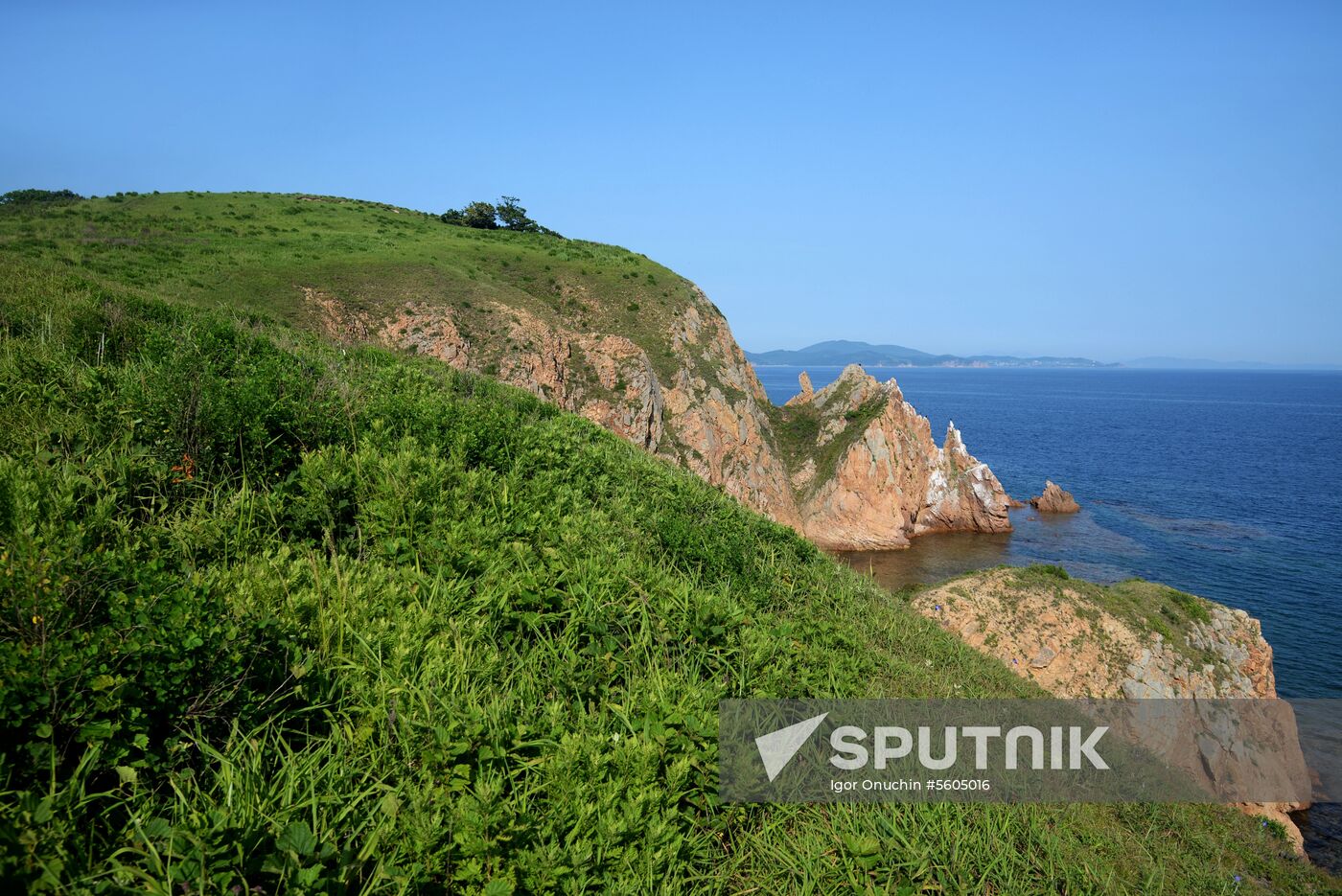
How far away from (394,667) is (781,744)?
8.58 ft

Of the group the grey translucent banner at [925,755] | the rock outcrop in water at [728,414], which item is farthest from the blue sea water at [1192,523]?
the grey translucent banner at [925,755]

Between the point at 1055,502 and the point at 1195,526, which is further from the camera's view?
the point at 1055,502

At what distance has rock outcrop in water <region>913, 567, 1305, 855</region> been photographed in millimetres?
21016

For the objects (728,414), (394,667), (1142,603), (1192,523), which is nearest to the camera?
(394,667)

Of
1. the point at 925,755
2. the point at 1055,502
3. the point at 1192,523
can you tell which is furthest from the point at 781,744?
the point at 1192,523

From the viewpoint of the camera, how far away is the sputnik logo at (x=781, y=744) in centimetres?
441

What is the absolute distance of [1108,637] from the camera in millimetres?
21969

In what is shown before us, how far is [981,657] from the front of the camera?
363 inches

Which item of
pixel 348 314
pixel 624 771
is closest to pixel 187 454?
pixel 624 771

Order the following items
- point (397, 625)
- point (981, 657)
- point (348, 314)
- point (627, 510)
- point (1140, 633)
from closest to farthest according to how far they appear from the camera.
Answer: point (397, 625) → point (627, 510) → point (981, 657) → point (1140, 633) → point (348, 314)

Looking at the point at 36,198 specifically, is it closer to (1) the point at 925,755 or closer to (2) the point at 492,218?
(2) the point at 492,218

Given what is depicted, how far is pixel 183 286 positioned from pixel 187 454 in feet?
91.0

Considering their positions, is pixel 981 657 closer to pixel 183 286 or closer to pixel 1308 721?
pixel 1308 721

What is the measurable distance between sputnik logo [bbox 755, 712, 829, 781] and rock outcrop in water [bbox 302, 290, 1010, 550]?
30364 millimetres
